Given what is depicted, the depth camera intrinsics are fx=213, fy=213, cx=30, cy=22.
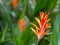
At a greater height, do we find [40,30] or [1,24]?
[1,24]

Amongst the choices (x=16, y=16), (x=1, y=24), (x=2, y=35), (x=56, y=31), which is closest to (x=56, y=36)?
(x=56, y=31)

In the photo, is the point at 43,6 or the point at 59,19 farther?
the point at 43,6

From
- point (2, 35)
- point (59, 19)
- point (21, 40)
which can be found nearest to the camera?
point (59, 19)

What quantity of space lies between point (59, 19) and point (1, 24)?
0.78m

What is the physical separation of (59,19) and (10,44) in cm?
34

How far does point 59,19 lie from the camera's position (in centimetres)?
75

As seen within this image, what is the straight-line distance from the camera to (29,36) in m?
0.95

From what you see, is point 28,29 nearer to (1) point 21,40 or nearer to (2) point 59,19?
(1) point 21,40

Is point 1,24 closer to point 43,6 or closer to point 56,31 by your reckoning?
point 43,6

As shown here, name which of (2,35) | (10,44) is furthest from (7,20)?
(10,44)

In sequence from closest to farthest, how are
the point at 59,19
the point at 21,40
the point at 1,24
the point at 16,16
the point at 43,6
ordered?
the point at 59,19 → the point at 21,40 → the point at 43,6 → the point at 1,24 → the point at 16,16

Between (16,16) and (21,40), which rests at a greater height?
(16,16)

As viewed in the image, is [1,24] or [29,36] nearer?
[29,36]

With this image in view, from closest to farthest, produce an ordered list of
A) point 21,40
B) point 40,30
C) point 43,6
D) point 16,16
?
point 40,30
point 21,40
point 43,6
point 16,16
